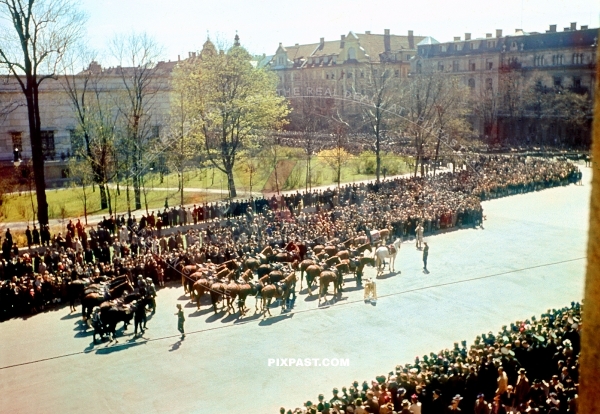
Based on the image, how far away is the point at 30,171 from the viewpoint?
2936 cm

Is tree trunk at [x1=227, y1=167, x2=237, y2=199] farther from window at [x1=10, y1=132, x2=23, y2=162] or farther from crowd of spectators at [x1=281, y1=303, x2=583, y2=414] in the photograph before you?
crowd of spectators at [x1=281, y1=303, x2=583, y2=414]

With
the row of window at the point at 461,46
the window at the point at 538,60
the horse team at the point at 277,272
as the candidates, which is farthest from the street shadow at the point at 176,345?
the row of window at the point at 461,46

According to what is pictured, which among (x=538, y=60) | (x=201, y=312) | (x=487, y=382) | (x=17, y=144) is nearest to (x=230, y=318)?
(x=201, y=312)

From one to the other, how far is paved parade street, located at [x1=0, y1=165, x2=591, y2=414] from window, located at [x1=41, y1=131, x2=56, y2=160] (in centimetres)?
2081

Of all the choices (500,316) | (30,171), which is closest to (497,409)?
(500,316)

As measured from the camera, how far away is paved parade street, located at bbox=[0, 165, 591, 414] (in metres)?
10.5

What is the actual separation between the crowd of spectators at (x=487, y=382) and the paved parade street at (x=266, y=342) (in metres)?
1.68

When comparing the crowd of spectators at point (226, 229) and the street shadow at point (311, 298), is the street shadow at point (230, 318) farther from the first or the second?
the crowd of spectators at point (226, 229)

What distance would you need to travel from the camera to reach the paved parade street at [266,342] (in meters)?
10.5

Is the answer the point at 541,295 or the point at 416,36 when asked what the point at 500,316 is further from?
the point at 416,36

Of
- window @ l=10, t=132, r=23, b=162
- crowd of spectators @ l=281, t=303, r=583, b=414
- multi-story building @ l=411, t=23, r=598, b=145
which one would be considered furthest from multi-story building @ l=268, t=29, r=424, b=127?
crowd of spectators @ l=281, t=303, r=583, b=414

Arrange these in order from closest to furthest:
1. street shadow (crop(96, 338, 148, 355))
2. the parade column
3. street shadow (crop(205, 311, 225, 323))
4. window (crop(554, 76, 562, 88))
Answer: the parade column
street shadow (crop(96, 338, 148, 355))
street shadow (crop(205, 311, 225, 323))
window (crop(554, 76, 562, 88))

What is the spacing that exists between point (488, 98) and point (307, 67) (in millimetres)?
18388

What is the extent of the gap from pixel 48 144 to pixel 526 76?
1602 inches
